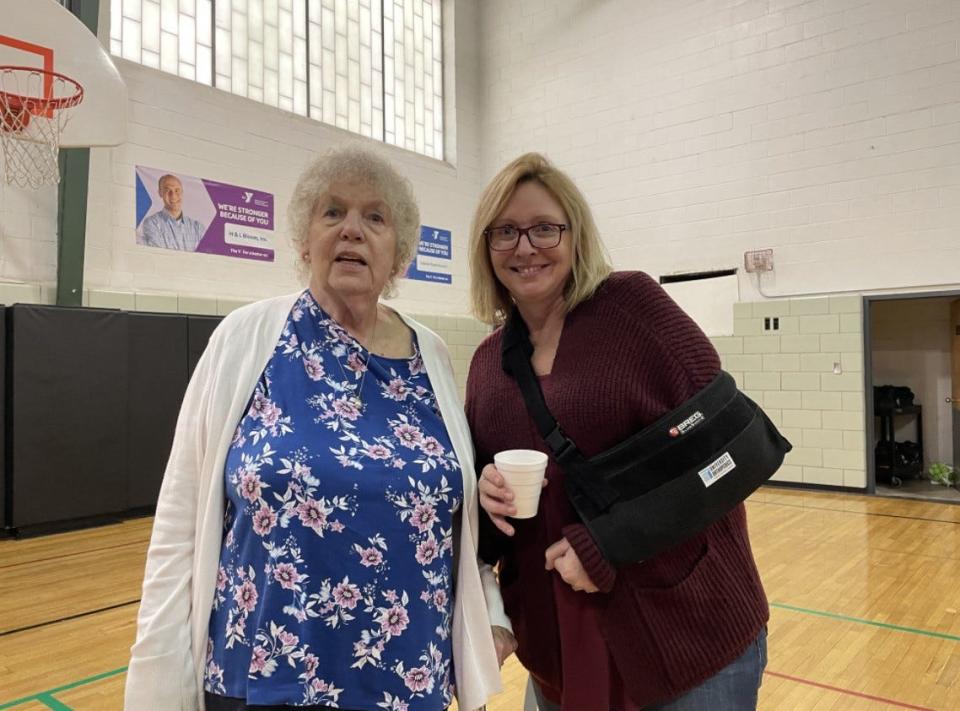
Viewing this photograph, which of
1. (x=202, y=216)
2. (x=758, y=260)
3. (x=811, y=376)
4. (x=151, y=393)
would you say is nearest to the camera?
(x=151, y=393)

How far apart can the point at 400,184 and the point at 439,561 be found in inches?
28.3

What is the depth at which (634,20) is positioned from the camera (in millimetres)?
7918

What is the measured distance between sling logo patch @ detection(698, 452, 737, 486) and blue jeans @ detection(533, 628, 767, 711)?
1.07 ft

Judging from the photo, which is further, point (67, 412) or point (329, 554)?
point (67, 412)

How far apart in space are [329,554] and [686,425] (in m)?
0.59

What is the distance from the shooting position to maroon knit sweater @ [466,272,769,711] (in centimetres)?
106

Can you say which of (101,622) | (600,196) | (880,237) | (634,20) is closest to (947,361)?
(880,237)

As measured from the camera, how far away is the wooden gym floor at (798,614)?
250 cm

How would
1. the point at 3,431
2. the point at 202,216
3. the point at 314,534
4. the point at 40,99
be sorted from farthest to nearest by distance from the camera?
the point at 202,216
the point at 3,431
the point at 40,99
the point at 314,534

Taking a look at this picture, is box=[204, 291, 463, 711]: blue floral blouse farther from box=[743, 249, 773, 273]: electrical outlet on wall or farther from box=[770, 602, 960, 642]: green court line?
box=[743, 249, 773, 273]: electrical outlet on wall

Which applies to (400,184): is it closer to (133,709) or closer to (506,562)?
(506,562)

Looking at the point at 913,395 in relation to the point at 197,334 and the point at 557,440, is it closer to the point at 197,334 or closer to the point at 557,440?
the point at 197,334

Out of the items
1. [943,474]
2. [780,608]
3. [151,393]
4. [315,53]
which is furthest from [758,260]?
[151,393]

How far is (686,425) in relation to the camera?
40.9 inches
